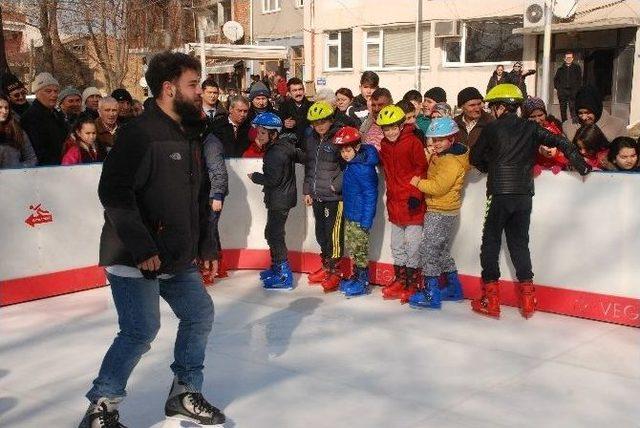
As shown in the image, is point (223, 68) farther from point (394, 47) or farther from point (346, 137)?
point (346, 137)

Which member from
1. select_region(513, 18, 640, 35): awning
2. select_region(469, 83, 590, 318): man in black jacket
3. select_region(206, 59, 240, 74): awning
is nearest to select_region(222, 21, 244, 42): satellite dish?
select_region(206, 59, 240, 74): awning

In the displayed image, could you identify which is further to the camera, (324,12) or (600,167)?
(324,12)

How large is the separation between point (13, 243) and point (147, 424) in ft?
10.00

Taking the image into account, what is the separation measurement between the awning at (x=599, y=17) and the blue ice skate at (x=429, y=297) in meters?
13.3

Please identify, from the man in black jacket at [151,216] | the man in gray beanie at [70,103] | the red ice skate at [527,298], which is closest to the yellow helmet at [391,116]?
the red ice skate at [527,298]

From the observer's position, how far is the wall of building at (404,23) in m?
20.4

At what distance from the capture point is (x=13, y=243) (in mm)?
6191

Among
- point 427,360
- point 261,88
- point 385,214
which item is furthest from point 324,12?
point 427,360

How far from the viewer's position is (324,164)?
6348 mm

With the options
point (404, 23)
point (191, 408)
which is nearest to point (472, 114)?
point (191, 408)

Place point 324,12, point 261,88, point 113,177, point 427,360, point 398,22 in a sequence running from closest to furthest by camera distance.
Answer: point 113,177, point 427,360, point 261,88, point 398,22, point 324,12

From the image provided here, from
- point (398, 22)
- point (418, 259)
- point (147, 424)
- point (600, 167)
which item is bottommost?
point (147, 424)

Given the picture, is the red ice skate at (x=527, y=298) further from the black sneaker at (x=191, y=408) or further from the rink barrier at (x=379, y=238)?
the black sneaker at (x=191, y=408)

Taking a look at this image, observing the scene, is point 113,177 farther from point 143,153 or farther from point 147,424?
point 147,424
